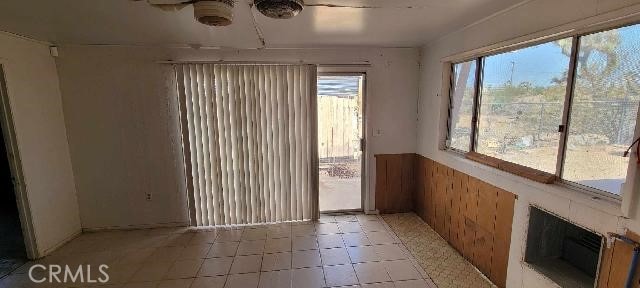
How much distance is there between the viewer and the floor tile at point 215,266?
2473 millimetres

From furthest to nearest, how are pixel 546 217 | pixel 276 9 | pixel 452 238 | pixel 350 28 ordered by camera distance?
pixel 452 238 < pixel 350 28 < pixel 546 217 < pixel 276 9

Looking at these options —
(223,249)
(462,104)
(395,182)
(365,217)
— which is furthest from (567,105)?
(223,249)

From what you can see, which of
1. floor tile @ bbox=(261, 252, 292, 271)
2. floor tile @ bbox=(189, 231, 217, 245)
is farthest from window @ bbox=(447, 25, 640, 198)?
floor tile @ bbox=(189, 231, 217, 245)

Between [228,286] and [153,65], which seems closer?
[228,286]

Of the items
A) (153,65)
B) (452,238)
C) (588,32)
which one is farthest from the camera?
(153,65)

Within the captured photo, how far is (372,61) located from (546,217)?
2.42m

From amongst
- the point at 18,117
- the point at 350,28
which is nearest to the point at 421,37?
Answer: the point at 350,28

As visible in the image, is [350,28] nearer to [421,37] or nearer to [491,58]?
[421,37]

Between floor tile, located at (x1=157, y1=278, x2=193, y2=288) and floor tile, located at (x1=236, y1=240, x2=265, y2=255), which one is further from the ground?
floor tile, located at (x1=236, y1=240, x2=265, y2=255)

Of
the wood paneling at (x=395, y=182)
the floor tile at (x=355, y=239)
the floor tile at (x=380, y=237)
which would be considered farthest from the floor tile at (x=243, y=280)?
the wood paneling at (x=395, y=182)

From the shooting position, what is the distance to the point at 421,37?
2.97 m

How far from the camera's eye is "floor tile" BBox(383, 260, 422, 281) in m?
2.36

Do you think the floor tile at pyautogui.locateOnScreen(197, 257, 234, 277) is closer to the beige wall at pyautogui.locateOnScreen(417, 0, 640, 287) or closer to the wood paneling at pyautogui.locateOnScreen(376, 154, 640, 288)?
the wood paneling at pyautogui.locateOnScreen(376, 154, 640, 288)

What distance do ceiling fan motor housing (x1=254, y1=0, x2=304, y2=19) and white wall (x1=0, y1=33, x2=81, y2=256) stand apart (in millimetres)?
2620
